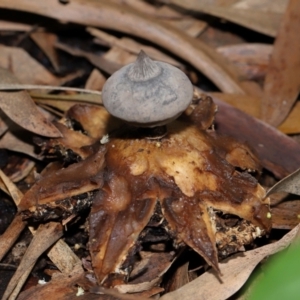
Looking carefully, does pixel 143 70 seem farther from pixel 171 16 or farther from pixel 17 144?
pixel 171 16

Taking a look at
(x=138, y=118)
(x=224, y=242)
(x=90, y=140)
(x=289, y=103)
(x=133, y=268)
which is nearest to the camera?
(x=138, y=118)

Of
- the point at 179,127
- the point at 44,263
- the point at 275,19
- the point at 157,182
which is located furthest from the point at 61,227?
the point at 275,19

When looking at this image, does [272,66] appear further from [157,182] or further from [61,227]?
[61,227]

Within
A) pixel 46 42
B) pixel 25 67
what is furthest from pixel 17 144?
pixel 46 42

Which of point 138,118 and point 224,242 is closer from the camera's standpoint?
point 138,118

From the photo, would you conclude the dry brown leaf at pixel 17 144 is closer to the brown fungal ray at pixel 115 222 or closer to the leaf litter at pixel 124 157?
the leaf litter at pixel 124 157

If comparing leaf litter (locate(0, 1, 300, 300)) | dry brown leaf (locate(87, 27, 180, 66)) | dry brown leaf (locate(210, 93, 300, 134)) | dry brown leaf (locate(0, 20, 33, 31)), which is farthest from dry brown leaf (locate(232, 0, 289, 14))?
dry brown leaf (locate(0, 20, 33, 31))
